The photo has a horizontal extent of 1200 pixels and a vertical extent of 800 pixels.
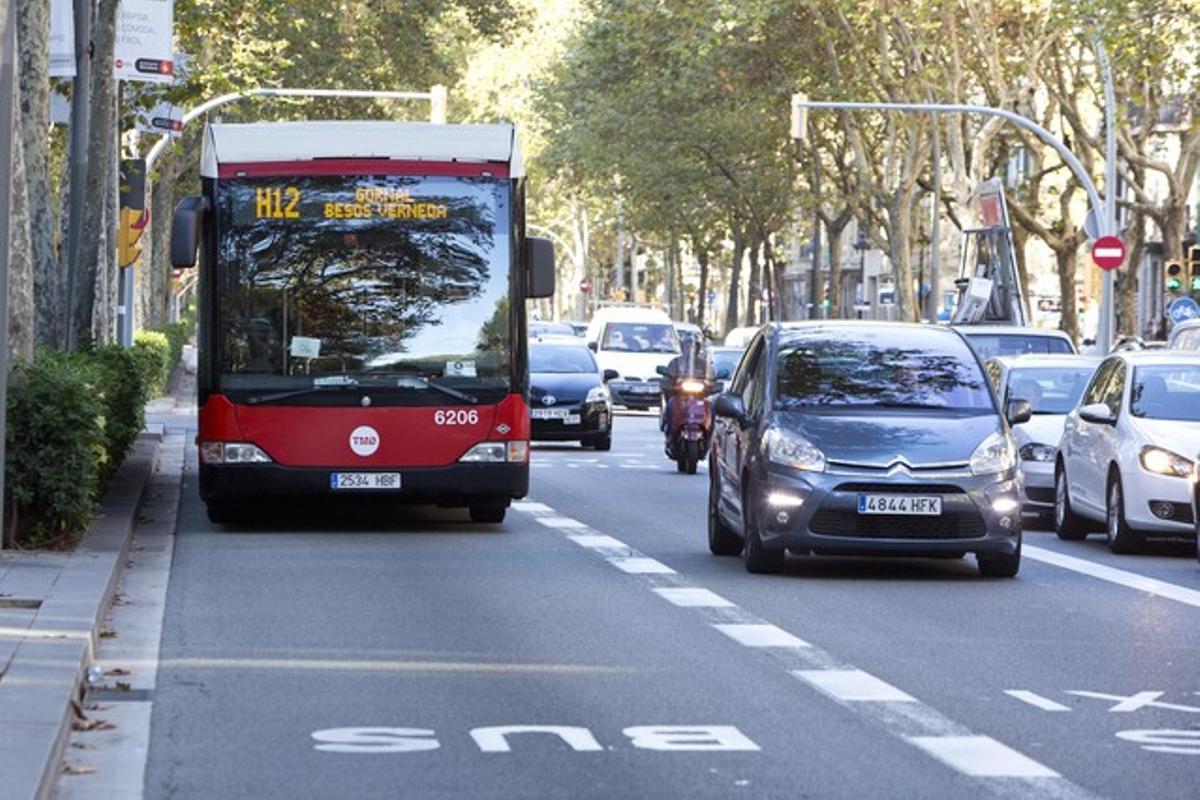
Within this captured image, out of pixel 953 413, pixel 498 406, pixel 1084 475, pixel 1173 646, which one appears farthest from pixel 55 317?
pixel 1173 646

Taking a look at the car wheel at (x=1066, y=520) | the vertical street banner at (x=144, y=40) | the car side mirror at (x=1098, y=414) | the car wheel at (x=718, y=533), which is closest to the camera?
the car wheel at (x=718, y=533)

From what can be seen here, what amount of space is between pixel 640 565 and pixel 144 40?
45.6 feet

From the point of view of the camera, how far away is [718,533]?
19.6 metres

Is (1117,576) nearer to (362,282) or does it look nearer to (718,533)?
(718,533)

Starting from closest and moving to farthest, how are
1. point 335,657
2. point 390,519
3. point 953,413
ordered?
point 335,657
point 953,413
point 390,519

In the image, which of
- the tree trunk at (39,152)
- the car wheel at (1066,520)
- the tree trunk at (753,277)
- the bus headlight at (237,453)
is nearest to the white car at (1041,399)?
the car wheel at (1066,520)

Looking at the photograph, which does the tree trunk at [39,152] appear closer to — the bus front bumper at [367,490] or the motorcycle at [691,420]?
the bus front bumper at [367,490]

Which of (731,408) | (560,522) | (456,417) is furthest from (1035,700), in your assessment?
(560,522)

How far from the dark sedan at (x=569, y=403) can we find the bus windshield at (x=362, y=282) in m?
15.8

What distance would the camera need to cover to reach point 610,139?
7031cm

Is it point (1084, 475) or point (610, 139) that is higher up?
point (610, 139)

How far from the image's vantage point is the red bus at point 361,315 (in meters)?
21.4

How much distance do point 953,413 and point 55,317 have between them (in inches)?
447

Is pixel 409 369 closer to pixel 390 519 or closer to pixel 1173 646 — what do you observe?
pixel 390 519
